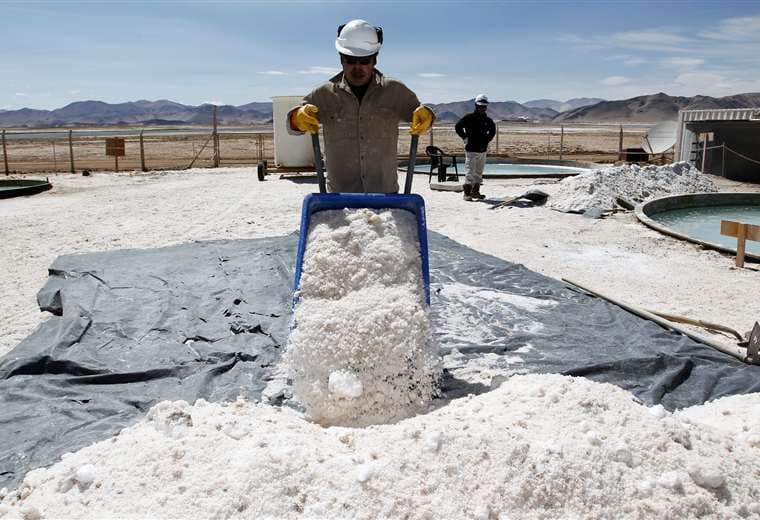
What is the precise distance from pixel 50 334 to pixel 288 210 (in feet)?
17.2

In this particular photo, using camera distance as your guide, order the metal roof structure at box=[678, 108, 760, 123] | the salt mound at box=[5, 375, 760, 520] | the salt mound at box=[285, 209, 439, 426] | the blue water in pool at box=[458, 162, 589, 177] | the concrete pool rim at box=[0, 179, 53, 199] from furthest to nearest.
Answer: the blue water in pool at box=[458, 162, 589, 177], the metal roof structure at box=[678, 108, 760, 123], the concrete pool rim at box=[0, 179, 53, 199], the salt mound at box=[285, 209, 439, 426], the salt mound at box=[5, 375, 760, 520]

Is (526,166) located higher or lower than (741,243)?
higher

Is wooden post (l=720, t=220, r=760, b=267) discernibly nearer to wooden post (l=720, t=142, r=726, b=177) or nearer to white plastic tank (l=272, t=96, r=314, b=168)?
white plastic tank (l=272, t=96, r=314, b=168)

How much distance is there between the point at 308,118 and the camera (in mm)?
3527

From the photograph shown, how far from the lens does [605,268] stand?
19.7ft

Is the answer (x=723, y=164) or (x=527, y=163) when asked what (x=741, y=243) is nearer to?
(x=723, y=164)

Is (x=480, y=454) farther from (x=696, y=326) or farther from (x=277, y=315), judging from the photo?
(x=696, y=326)

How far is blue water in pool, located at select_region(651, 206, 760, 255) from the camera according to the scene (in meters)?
8.48

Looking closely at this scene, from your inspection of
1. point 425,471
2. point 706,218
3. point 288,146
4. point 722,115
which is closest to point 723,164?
point 722,115

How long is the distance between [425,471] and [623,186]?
872cm

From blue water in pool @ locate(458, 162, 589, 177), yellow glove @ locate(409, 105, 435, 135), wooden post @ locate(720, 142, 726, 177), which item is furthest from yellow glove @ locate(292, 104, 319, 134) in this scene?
wooden post @ locate(720, 142, 726, 177)

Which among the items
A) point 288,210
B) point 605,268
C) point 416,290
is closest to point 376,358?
point 416,290

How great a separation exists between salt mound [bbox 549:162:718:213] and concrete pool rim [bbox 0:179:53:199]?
8.93 m

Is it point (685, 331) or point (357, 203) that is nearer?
point (357, 203)
